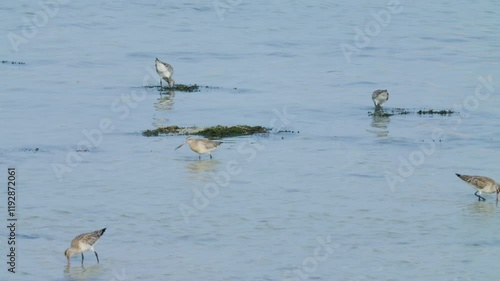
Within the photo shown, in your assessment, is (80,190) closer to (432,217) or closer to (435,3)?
(432,217)

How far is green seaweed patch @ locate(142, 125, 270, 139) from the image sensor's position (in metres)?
22.0

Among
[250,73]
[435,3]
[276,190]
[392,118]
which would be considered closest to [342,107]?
[392,118]

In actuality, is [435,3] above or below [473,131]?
above

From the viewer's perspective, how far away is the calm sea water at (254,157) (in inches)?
571

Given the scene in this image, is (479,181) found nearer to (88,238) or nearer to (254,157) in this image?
(254,157)

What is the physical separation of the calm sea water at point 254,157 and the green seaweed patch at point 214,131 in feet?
1.54

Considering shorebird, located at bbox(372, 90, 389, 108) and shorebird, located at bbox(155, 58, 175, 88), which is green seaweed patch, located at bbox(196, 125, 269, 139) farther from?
shorebird, located at bbox(155, 58, 175, 88)

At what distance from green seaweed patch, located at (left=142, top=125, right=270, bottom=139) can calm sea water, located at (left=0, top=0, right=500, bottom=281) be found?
0.47 m

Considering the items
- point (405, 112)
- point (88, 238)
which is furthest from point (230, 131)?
point (88, 238)

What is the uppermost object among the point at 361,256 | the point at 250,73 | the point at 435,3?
the point at 435,3

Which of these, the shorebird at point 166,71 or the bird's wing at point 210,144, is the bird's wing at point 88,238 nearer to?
the bird's wing at point 210,144

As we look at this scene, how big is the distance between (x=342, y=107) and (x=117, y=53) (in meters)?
11.3

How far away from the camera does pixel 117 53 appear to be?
115 feet

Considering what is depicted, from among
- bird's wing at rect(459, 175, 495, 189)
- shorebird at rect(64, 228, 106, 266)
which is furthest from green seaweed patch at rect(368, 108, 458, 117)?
shorebird at rect(64, 228, 106, 266)
